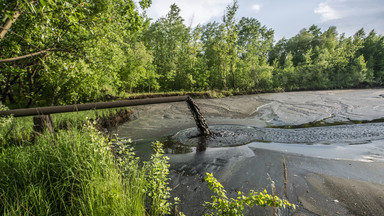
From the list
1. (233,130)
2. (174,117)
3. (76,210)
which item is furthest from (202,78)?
(76,210)

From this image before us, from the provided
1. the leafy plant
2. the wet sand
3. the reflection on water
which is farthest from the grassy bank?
the reflection on water

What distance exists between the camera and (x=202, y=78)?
2334cm

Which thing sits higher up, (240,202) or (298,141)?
(240,202)

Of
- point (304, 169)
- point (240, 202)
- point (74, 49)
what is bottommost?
point (304, 169)

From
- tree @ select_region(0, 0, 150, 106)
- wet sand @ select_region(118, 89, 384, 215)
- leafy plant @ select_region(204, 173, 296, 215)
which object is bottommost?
wet sand @ select_region(118, 89, 384, 215)

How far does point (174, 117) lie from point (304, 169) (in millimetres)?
6506

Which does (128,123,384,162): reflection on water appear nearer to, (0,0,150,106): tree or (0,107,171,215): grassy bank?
(0,107,171,215): grassy bank

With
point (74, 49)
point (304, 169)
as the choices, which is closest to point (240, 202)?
point (304, 169)

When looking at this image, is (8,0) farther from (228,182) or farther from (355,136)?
(355,136)

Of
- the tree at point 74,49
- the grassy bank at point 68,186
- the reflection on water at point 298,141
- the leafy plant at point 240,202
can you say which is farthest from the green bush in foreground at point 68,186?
the tree at point 74,49

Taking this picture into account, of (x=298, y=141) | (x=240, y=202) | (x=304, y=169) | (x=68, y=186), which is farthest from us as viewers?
(x=298, y=141)

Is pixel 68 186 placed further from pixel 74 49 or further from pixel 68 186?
pixel 74 49

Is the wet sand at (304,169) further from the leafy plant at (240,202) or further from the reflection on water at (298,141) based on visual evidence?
the leafy plant at (240,202)

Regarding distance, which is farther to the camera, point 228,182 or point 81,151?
point 228,182
